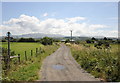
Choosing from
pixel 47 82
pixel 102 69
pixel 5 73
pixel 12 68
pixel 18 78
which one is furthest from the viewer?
pixel 12 68

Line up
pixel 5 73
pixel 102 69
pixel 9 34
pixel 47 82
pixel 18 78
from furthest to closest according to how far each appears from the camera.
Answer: pixel 9 34
pixel 102 69
pixel 5 73
pixel 18 78
pixel 47 82

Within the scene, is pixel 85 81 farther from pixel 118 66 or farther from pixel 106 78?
pixel 118 66

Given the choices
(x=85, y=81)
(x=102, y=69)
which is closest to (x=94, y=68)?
(x=102, y=69)

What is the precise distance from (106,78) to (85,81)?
1.25 metres

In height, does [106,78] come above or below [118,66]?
below

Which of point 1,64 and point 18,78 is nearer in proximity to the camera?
point 18,78

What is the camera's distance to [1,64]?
9.16m

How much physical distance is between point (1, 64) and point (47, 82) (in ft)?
14.7

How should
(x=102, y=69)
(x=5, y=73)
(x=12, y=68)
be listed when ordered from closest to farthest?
(x=5, y=73), (x=102, y=69), (x=12, y=68)

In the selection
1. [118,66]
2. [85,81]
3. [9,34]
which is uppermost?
[9,34]

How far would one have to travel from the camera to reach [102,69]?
8.48 meters

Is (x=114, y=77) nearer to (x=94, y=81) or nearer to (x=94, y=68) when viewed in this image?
(x=94, y=81)

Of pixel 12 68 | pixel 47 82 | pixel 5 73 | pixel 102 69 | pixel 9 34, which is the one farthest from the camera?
pixel 9 34

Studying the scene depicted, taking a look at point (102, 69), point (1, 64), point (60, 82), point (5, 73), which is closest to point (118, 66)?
point (102, 69)
